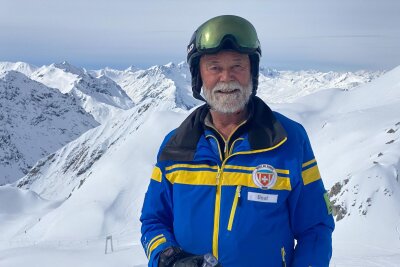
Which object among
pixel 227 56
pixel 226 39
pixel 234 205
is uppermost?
pixel 226 39

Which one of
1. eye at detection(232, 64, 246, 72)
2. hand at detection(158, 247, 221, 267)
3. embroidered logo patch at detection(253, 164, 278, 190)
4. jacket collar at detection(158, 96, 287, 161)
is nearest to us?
hand at detection(158, 247, 221, 267)

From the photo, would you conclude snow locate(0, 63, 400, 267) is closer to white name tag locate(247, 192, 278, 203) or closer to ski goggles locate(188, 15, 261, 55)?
white name tag locate(247, 192, 278, 203)

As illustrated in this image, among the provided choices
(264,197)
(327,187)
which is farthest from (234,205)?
(327,187)

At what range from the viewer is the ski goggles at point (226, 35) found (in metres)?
3.99

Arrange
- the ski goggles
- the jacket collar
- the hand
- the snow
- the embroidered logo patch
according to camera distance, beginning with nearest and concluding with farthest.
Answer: the hand < the embroidered logo patch < the jacket collar < the ski goggles < the snow

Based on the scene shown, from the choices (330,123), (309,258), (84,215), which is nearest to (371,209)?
(330,123)

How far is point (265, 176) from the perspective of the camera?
3727 mm

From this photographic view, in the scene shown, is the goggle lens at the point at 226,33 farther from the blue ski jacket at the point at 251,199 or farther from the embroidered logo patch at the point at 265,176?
the embroidered logo patch at the point at 265,176

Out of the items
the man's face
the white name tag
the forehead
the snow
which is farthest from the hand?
the snow

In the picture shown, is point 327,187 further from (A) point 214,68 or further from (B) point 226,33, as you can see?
(B) point 226,33

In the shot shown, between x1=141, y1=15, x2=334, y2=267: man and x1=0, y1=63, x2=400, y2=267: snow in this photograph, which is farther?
x1=0, y1=63, x2=400, y2=267: snow

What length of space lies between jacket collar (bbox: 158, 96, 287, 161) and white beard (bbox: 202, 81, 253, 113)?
0.62 ft

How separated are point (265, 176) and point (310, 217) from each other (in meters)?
0.58

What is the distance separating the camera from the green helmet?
4.00 m
